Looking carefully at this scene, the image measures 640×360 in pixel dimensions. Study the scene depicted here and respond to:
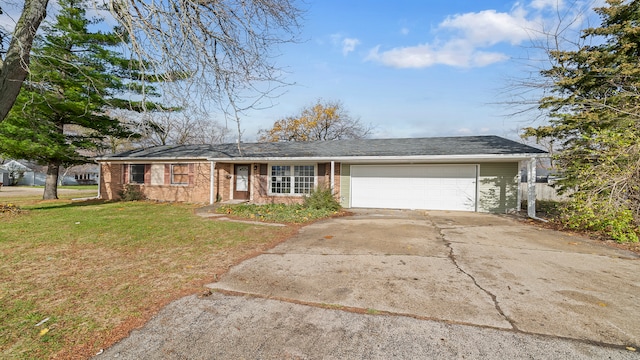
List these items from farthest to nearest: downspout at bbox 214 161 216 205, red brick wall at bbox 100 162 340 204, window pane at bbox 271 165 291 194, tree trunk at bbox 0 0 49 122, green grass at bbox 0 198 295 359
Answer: red brick wall at bbox 100 162 340 204 < window pane at bbox 271 165 291 194 < downspout at bbox 214 161 216 205 < tree trunk at bbox 0 0 49 122 < green grass at bbox 0 198 295 359

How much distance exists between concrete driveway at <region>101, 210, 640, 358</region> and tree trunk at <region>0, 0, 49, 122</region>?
5.23 meters

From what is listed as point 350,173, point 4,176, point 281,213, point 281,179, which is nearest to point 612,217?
point 350,173

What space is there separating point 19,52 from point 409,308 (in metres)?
7.45

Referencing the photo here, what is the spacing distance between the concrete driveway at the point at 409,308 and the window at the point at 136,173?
544 inches

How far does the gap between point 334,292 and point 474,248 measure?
3831 mm

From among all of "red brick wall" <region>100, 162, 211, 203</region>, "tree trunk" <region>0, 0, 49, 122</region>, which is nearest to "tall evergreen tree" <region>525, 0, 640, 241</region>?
"tree trunk" <region>0, 0, 49, 122</region>

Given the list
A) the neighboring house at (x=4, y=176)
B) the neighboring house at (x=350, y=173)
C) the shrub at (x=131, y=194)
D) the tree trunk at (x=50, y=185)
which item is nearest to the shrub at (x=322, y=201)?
the neighboring house at (x=350, y=173)

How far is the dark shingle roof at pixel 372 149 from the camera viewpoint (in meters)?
11.3

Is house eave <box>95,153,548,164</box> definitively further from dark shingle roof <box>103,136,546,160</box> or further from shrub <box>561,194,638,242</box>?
shrub <box>561,194,638,242</box>

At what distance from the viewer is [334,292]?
3592 mm

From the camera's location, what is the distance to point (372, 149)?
1308 cm

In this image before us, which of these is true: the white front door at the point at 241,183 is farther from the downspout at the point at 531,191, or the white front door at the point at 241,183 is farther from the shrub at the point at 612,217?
the shrub at the point at 612,217

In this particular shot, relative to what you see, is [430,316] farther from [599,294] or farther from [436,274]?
[599,294]

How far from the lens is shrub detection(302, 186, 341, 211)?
1127cm
